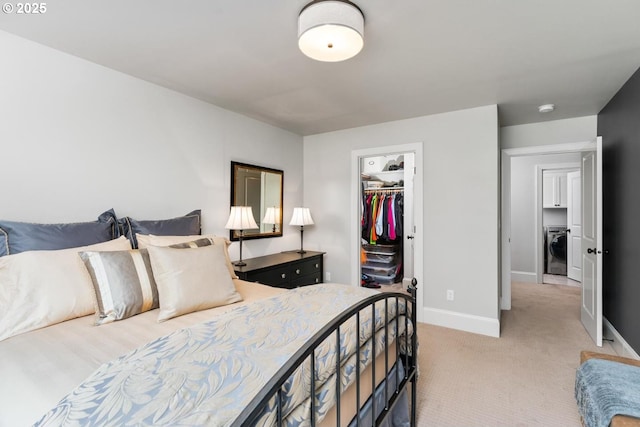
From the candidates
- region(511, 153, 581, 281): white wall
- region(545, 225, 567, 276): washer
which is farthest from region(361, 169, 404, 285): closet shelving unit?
region(545, 225, 567, 276): washer

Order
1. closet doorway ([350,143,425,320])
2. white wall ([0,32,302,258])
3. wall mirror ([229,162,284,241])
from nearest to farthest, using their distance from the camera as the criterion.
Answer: white wall ([0,32,302,258]) < wall mirror ([229,162,284,241]) < closet doorway ([350,143,425,320])

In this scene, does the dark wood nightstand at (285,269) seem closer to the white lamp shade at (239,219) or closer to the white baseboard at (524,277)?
the white lamp shade at (239,219)

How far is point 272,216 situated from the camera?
149 inches

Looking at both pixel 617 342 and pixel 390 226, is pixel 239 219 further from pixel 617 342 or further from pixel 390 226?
pixel 617 342

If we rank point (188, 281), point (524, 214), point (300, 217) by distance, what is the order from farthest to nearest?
point (524, 214) → point (300, 217) → point (188, 281)

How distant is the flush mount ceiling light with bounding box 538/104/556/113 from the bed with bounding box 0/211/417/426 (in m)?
2.74

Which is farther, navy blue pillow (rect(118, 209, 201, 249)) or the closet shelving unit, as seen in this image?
the closet shelving unit

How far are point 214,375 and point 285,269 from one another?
244 centimetres

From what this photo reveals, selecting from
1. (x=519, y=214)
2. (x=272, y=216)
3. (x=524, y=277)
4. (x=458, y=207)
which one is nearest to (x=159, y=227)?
(x=272, y=216)

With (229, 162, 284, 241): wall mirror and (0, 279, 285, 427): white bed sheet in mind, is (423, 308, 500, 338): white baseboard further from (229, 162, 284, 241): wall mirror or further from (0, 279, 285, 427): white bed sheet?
(0, 279, 285, 427): white bed sheet

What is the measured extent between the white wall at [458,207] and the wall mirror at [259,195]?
4.23ft

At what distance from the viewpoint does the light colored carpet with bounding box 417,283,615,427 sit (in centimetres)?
192

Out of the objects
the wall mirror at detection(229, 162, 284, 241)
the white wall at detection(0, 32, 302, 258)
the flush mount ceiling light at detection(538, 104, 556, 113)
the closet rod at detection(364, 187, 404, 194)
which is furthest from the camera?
the closet rod at detection(364, 187, 404, 194)

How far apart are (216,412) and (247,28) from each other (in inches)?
77.2
